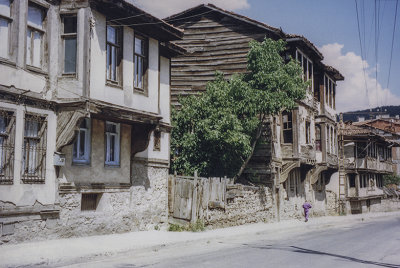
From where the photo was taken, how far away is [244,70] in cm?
2681

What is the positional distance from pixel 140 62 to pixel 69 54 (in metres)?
3.58

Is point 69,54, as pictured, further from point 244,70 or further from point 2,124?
point 244,70

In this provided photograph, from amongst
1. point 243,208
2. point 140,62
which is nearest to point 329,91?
point 243,208

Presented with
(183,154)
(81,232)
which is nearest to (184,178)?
(183,154)

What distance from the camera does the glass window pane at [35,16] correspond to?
527 inches

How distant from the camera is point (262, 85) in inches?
898

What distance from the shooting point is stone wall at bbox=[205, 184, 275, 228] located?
19867 millimetres

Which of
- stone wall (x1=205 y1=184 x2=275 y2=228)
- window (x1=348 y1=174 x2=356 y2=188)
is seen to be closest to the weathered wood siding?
stone wall (x1=205 y1=184 x2=275 y2=228)

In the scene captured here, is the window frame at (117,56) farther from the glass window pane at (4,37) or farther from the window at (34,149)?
the glass window pane at (4,37)

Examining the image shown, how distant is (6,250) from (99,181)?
4.60 metres

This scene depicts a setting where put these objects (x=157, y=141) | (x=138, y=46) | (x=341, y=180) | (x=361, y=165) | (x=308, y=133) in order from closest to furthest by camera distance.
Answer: (x=138, y=46) → (x=157, y=141) → (x=308, y=133) → (x=341, y=180) → (x=361, y=165)

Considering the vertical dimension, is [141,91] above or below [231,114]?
above

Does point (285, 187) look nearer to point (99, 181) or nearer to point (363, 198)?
point (99, 181)

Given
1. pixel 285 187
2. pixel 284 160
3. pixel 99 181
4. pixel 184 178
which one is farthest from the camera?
pixel 285 187
